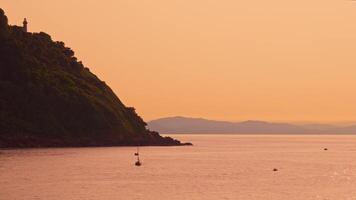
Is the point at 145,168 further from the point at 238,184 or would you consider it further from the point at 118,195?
the point at 118,195

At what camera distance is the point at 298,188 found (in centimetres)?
11400

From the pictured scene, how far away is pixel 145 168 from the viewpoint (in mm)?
160250

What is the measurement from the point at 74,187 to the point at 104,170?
39903 millimetres

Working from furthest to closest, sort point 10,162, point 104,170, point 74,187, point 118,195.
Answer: point 10,162 → point 104,170 → point 74,187 → point 118,195

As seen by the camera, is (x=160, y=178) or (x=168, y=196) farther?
(x=160, y=178)

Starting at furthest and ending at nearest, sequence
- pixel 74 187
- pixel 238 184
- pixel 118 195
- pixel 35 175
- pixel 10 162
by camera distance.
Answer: pixel 10 162 → pixel 35 175 → pixel 238 184 → pixel 74 187 → pixel 118 195

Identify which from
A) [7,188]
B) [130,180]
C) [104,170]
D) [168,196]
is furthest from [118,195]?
[104,170]

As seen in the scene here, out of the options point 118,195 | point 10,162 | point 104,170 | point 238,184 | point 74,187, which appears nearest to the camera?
point 118,195

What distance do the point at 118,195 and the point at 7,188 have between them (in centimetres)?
1803

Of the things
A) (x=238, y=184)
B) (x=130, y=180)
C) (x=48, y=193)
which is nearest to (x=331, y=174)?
(x=238, y=184)

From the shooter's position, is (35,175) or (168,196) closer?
(168,196)

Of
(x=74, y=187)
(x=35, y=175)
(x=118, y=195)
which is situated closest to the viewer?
(x=118, y=195)

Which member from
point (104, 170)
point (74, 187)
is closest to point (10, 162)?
point (104, 170)

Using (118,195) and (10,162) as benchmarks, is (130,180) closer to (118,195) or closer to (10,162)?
(118,195)
